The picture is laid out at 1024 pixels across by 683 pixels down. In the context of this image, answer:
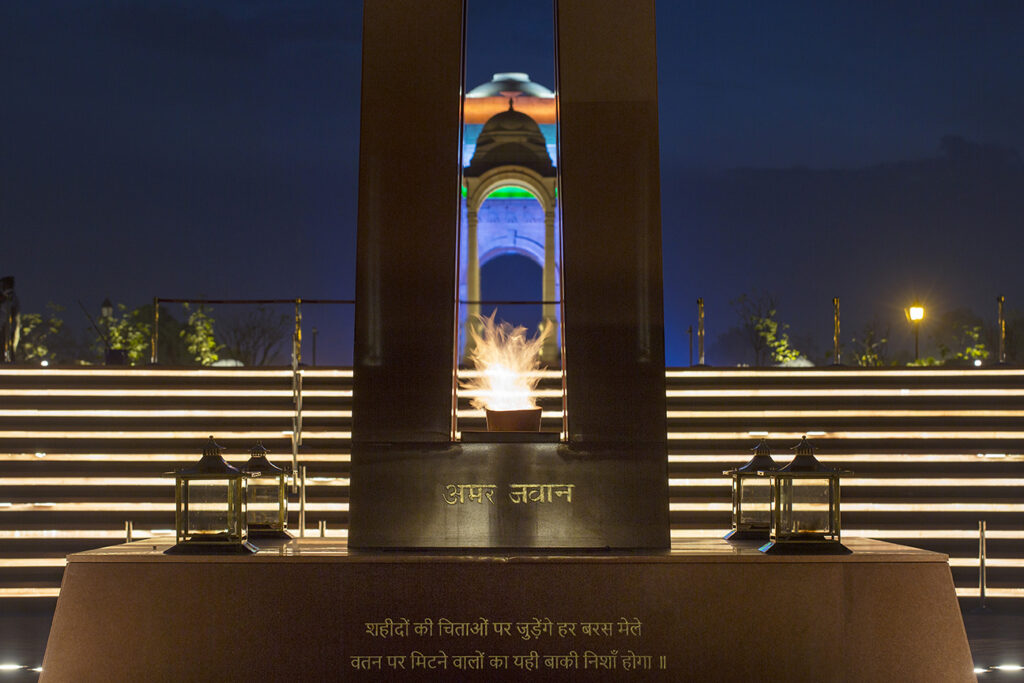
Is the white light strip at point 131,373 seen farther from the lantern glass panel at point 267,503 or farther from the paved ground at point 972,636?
the lantern glass panel at point 267,503

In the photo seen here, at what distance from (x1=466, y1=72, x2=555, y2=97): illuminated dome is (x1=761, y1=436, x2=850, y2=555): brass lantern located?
17.4 m

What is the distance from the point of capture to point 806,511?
446 cm

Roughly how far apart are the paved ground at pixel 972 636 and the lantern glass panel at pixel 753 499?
165 cm

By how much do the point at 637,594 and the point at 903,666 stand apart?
110 cm

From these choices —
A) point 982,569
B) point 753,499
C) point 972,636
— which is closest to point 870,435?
point 982,569

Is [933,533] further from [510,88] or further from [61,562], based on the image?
[510,88]

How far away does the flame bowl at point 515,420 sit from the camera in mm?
4930

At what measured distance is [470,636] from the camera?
4.21m

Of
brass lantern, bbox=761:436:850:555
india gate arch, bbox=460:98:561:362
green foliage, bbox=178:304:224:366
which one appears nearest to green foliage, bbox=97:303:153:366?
green foliage, bbox=178:304:224:366

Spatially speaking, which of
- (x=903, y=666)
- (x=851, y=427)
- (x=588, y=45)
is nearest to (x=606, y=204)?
(x=588, y=45)

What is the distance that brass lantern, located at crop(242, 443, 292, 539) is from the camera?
17.1 feet

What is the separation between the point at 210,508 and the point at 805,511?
8.38 ft

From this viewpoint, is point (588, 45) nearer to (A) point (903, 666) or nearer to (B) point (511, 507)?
(B) point (511, 507)

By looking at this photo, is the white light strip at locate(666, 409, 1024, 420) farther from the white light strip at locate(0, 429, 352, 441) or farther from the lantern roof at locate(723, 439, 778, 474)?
the lantern roof at locate(723, 439, 778, 474)
